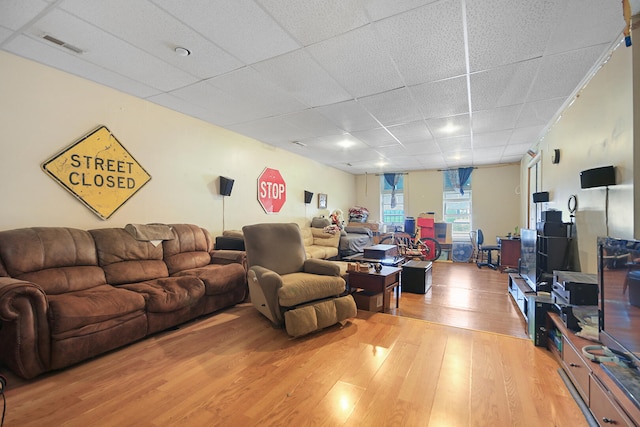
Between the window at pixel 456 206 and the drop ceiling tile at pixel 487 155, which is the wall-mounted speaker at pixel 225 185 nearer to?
the drop ceiling tile at pixel 487 155

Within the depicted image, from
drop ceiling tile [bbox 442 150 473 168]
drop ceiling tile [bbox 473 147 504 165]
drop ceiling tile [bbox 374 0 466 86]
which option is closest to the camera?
drop ceiling tile [bbox 374 0 466 86]

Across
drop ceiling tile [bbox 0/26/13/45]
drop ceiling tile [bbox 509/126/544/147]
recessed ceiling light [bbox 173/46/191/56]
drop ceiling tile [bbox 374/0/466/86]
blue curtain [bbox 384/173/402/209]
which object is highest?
drop ceiling tile [bbox 509/126/544/147]

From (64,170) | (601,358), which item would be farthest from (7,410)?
(601,358)

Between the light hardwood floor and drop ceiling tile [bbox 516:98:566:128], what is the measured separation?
2663 mm

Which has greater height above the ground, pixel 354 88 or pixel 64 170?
pixel 354 88

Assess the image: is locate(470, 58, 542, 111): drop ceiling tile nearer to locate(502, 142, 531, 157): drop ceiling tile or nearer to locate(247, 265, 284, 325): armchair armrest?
locate(502, 142, 531, 157): drop ceiling tile

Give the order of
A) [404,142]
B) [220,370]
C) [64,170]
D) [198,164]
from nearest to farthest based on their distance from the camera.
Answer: [220,370]
[64,170]
[198,164]
[404,142]

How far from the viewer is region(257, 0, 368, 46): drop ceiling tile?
1805mm

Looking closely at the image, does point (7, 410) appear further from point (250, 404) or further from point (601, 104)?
point (601, 104)

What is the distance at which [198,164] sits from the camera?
407cm

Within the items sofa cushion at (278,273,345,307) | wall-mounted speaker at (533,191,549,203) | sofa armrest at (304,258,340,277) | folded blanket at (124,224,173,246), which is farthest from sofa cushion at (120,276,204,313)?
wall-mounted speaker at (533,191,549,203)

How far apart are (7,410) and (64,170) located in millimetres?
2057

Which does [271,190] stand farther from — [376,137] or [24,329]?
[24,329]

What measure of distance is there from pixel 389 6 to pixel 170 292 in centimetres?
295
